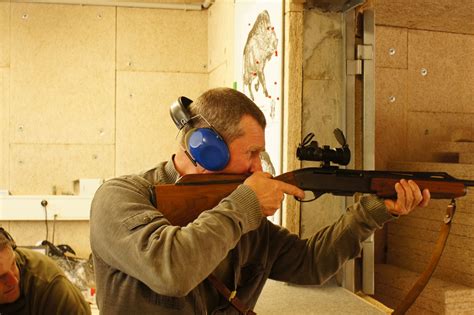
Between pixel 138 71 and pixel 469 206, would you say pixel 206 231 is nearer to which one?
pixel 469 206

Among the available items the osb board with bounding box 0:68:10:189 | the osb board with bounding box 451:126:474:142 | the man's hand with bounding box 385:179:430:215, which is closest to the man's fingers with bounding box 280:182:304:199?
the man's hand with bounding box 385:179:430:215

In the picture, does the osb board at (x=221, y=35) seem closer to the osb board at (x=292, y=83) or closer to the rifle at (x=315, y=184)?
the osb board at (x=292, y=83)

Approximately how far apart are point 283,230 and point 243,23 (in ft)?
5.56

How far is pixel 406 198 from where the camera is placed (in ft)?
5.08

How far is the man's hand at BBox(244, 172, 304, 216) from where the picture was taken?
138 centimetres

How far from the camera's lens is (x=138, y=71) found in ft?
14.3

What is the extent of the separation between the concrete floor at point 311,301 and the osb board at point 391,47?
4.86ft

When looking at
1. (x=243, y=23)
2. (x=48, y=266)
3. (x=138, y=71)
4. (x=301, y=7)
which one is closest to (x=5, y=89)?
(x=138, y=71)

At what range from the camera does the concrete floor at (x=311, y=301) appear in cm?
216

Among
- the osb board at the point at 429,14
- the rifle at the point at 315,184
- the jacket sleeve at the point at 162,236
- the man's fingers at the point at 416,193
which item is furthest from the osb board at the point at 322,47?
the jacket sleeve at the point at 162,236

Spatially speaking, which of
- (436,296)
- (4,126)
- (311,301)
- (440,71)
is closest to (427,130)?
(440,71)

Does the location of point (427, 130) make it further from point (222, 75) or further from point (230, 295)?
point (230, 295)

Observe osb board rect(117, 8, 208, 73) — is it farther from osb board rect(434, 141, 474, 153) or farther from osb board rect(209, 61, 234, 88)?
osb board rect(434, 141, 474, 153)

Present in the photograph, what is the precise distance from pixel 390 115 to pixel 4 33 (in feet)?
9.34
